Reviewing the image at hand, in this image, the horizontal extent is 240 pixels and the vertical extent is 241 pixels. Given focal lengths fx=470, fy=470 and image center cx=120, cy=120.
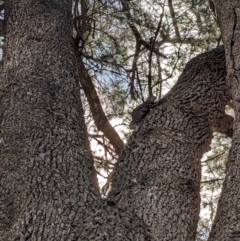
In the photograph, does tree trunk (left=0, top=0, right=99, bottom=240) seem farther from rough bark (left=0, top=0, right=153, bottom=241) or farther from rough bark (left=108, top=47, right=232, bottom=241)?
rough bark (left=108, top=47, right=232, bottom=241)

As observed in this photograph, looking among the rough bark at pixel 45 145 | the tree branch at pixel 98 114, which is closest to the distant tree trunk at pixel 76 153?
the rough bark at pixel 45 145

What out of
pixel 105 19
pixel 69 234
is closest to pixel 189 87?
pixel 69 234

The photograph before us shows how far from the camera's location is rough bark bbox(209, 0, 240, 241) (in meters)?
1.04

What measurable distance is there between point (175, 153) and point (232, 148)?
A: 0.16 metres

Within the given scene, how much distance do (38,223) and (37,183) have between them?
0.42ft

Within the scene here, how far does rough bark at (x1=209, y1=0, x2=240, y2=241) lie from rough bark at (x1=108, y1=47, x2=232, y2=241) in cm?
10

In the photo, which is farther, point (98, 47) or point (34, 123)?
point (98, 47)

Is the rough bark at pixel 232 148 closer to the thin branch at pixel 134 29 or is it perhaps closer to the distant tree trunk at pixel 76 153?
the distant tree trunk at pixel 76 153

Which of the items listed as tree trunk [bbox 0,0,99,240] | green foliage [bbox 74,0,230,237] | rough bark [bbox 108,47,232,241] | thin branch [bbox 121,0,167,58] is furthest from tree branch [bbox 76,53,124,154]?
rough bark [bbox 108,47,232,241]

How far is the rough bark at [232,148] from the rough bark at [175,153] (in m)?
0.10

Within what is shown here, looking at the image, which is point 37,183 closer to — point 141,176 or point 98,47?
point 141,176

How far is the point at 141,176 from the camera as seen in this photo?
1.23m

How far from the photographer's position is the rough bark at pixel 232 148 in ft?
3.43

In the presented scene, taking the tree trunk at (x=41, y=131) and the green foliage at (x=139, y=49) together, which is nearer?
the tree trunk at (x=41, y=131)
